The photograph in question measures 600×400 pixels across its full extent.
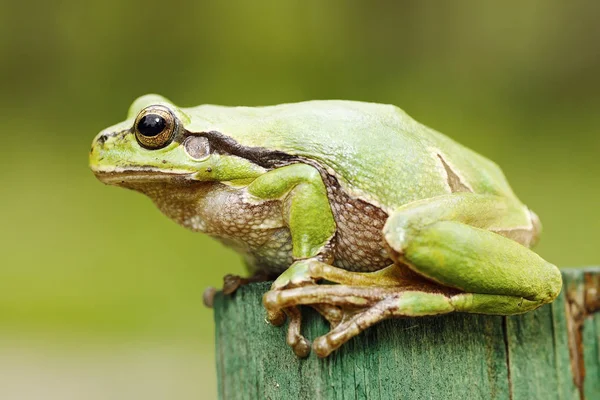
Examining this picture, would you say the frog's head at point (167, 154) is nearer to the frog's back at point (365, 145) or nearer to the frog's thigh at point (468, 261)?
the frog's back at point (365, 145)

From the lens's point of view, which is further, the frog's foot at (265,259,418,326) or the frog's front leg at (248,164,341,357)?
the frog's front leg at (248,164,341,357)

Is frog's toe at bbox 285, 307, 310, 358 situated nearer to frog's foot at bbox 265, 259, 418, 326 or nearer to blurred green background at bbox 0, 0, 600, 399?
frog's foot at bbox 265, 259, 418, 326

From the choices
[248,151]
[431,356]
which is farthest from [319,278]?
[248,151]

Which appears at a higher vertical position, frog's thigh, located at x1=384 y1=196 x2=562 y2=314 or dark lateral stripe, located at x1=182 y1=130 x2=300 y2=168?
dark lateral stripe, located at x1=182 y1=130 x2=300 y2=168

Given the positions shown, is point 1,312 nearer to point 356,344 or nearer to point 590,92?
point 356,344

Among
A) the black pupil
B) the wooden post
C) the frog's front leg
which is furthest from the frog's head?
the wooden post

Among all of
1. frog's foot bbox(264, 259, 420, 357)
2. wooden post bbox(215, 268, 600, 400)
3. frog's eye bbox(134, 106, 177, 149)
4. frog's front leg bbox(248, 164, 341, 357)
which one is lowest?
wooden post bbox(215, 268, 600, 400)

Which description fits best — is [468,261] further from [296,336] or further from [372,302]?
[296,336]
